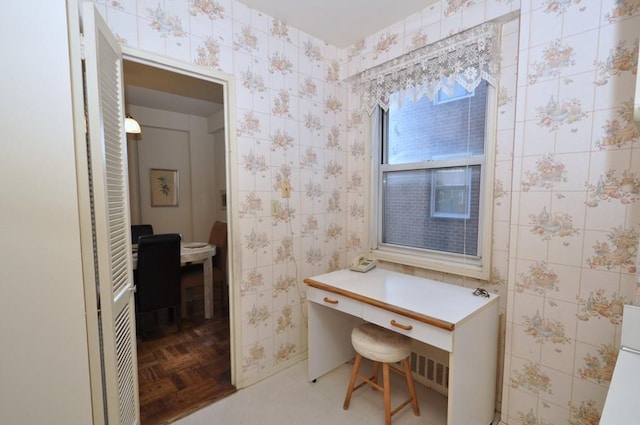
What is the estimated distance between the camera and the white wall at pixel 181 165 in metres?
4.09

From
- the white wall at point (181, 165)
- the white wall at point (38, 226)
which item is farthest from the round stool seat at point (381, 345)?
the white wall at point (181, 165)

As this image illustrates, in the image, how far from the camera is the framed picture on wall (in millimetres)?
4195

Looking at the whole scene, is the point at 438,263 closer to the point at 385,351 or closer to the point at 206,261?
the point at 385,351

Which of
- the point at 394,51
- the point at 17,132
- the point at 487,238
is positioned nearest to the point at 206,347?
the point at 17,132

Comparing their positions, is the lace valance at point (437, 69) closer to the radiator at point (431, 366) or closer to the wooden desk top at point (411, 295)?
the wooden desk top at point (411, 295)

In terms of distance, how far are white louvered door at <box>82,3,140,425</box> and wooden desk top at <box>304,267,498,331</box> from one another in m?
1.06

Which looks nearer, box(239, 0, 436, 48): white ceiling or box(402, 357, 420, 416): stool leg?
box(402, 357, 420, 416): stool leg

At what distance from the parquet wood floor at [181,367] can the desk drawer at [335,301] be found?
840 millimetres

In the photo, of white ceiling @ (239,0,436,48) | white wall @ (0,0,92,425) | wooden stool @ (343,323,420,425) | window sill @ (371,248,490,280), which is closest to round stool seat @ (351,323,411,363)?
wooden stool @ (343,323,420,425)

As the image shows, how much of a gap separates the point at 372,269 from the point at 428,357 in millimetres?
698

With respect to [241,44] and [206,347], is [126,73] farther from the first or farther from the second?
[206,347]

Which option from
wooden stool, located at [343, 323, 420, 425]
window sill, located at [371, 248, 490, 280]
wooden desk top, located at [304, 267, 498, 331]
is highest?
window sill, located at [371, 248, 490, 280]

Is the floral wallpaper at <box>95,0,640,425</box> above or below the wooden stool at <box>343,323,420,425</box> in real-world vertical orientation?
above

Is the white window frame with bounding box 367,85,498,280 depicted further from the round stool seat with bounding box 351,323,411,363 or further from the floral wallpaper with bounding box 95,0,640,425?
the round stool seat with bounding box 351,323,411,363
